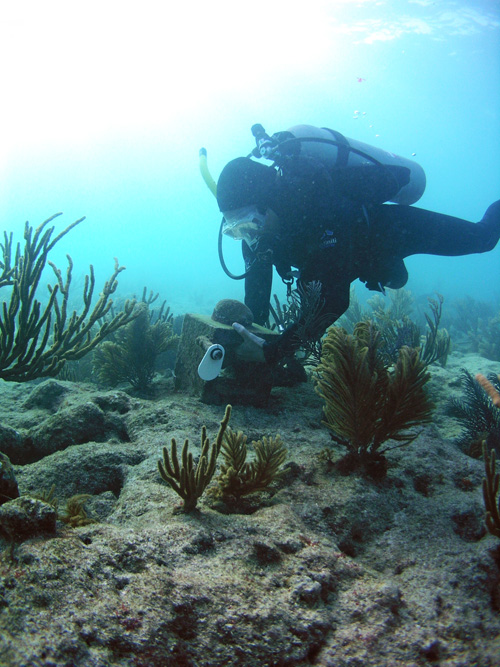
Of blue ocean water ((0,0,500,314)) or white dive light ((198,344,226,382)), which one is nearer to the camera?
white dive light ((198,344,226,382))

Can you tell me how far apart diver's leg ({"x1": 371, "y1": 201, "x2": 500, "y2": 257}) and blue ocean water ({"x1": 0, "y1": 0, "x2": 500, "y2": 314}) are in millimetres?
1725

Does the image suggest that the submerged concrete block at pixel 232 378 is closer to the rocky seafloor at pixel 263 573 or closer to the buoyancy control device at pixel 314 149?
the buoyancy control device at pixel 314 149

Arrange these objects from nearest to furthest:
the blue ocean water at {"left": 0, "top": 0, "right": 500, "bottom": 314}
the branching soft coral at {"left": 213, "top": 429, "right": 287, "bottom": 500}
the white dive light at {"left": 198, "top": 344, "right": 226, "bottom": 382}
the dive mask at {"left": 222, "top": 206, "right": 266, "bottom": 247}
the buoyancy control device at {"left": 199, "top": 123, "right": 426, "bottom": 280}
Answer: the branching soft coral at {"left": 213, "top": 429, "right": 287, "bottom": 500}
the white dive light at {"left": 198, "top": 344, "right": 226, "bottom": 382}
the dive mask at {"left": 222, "top": 206, "right": 266, "bottom": 247}
the buoyancy control device at {"left": 199, "top": 123, "right": 426, "bottom": 280}
the blue ocean water at {"left": 0, "top": 0, "right": 500, "bottom": 314}

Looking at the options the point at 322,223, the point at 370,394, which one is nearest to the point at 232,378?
the point at 370,394

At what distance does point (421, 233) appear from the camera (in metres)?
4.58

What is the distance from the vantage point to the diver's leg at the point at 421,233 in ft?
14.5

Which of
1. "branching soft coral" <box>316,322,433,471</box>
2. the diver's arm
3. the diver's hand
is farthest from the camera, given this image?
the diver's arm

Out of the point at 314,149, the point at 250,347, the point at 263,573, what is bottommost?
the point at 263,573

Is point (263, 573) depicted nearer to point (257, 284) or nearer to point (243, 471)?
point (243, 471)

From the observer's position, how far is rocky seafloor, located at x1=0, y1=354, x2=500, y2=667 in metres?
1.12

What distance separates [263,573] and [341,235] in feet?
11.9

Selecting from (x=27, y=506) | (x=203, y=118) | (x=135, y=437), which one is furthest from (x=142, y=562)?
(x=203, y=118)

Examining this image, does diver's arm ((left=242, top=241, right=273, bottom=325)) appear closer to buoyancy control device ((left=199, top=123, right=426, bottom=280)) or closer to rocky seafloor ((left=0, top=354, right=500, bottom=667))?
buoyancy control device ((left=199, top=123, right=426, bottom=280))

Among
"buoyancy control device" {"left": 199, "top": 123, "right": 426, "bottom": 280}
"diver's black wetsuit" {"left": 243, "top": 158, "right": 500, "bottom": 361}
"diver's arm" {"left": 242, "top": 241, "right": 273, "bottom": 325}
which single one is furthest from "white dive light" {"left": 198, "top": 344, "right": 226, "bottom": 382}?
"diver's arm" {"left": 242, "top": 241, "right": 273, "bottom": 325}
